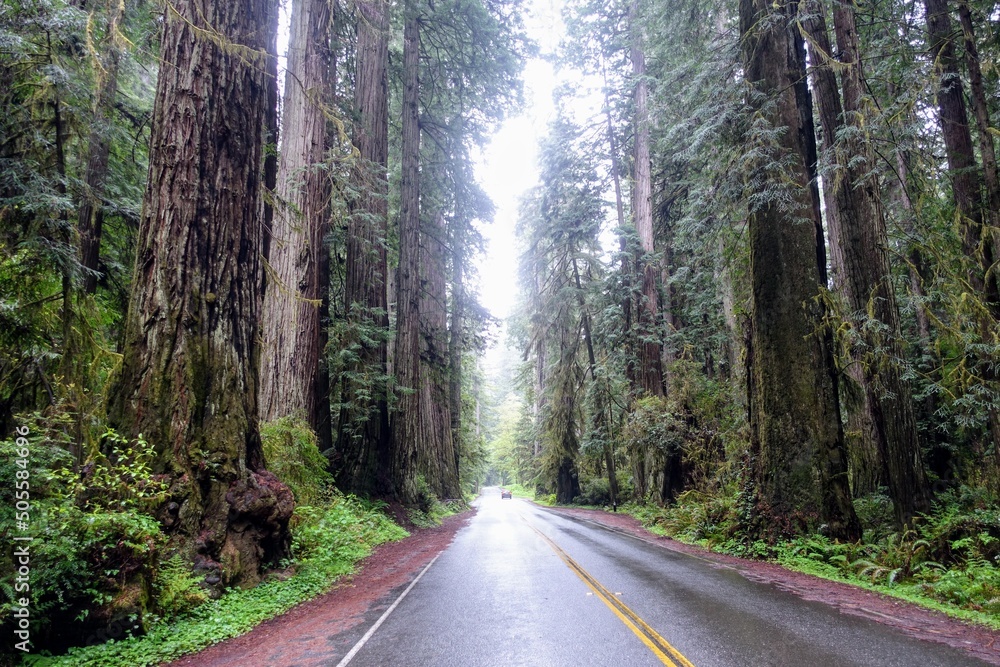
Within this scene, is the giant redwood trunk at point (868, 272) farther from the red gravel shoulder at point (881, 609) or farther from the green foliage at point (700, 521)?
the green foliage at point (700, 521)

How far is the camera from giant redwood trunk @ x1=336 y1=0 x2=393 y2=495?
1366 cm

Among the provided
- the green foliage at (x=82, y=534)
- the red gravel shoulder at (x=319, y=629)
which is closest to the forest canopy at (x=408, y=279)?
the green foliage at (x=82, y=534)

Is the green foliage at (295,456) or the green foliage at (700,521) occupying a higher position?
the green foliage at (295,456)

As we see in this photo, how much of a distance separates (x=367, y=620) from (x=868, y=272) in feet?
33.8

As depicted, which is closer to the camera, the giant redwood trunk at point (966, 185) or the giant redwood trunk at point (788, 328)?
the giant redwood trunk at point (966, 185)

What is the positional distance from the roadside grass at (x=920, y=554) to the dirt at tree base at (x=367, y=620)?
1.38ft

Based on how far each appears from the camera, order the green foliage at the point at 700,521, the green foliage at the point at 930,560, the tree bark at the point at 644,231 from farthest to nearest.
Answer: the tree bark at the point at 644,231, the green foliage at the point at 700,521, the green foliage at the point at 930,560

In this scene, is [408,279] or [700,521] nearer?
[700,521]

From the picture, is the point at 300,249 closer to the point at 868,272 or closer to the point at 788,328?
the point at 788,328

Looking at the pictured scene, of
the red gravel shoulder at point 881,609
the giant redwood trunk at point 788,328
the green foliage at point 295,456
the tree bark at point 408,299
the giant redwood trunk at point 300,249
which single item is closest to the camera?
the red gravel shoulder at point 881,609

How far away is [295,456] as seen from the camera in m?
9.92

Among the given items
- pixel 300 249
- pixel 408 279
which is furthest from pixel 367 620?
pixel 408 279

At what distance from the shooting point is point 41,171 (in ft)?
23.9

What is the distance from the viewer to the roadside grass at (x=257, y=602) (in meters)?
4.41
